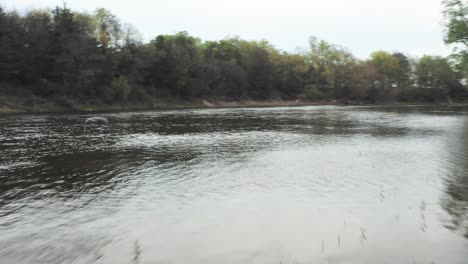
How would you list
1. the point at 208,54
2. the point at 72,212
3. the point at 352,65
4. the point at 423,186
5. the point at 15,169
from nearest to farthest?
the point at 72,212, the point at 423,186, the point at 15,169, the point at 208,54, the point at 352,65

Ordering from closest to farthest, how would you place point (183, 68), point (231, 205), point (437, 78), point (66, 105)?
point (231, 205) < point (66, 105) < point (183, 68) < point (437, 78)

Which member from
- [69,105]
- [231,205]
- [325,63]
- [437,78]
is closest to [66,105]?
[69,105]

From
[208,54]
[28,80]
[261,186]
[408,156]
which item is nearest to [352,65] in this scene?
[208,54]

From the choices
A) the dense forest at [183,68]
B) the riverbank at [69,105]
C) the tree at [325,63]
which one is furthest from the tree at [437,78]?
the riverbank at [69,105]

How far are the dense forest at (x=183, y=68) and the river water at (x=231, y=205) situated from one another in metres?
40.5

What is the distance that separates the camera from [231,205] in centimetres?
1343

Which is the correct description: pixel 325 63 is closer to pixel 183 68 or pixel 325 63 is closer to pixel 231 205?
pixel 183 68

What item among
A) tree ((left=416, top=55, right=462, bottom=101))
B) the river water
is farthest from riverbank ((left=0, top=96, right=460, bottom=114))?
tree ((left=416, top=55, right=462, bottom=101))

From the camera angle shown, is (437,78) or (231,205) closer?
(231,205)

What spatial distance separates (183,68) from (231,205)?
3726 inches

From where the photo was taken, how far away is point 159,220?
11734 millimetres

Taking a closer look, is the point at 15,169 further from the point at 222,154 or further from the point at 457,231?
the point at 457,231

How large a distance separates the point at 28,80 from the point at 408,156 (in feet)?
248

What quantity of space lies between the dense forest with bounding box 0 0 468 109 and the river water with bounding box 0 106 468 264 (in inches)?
1595
